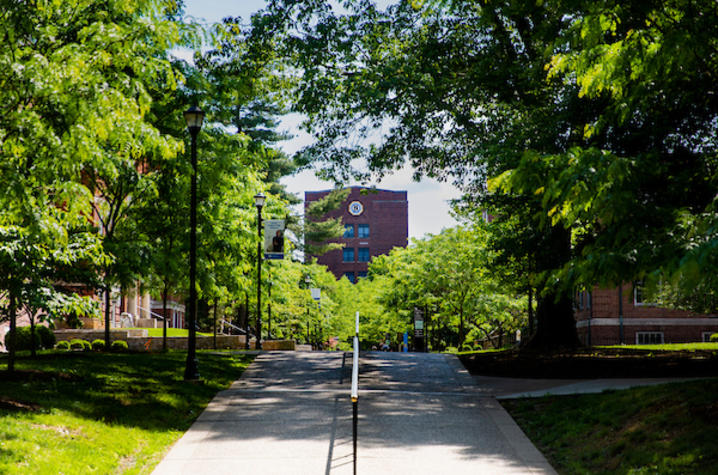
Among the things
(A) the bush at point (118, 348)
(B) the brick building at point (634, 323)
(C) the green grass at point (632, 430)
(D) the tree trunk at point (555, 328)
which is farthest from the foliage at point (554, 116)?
(B) the brick building at point (634, 323)

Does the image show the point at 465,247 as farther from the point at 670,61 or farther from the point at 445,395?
the point at 670,61

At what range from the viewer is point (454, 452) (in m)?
9.26

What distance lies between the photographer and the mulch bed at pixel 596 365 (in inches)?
638

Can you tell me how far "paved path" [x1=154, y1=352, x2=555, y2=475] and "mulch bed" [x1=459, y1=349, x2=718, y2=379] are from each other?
2572 millimetres

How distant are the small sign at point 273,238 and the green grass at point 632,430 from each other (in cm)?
1385

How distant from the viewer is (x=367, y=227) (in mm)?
100250

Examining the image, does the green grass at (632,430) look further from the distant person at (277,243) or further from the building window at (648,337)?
the building window at (648,337)

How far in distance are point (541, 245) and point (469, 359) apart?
192 inches

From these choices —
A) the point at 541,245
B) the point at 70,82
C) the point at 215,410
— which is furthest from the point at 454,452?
the point at 541,245

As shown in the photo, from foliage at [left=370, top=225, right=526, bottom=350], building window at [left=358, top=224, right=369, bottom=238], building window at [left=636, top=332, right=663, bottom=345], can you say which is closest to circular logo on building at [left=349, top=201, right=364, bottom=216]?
building window at [left=358, top=224, right=369, bottom=238]

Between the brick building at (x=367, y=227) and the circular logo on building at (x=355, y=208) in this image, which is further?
the circular logo on building at (x=355, y=208)

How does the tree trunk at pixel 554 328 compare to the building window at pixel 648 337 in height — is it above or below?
above

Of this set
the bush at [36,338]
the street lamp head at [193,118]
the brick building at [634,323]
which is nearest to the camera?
the street lamp head at [193,118]

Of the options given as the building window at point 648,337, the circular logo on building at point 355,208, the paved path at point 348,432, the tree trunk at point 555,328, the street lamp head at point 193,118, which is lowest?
the building window at point 648,337
